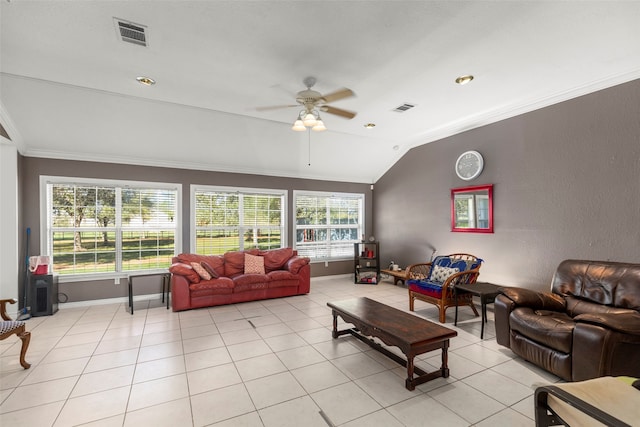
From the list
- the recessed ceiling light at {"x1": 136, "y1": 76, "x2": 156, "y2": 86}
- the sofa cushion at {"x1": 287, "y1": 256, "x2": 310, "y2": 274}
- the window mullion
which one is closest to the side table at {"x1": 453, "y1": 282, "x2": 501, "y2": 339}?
the sofa cushion at {"x1": 287, "y1": 256, "x2": 310, "y2": 274}

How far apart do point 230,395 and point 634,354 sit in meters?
3.26

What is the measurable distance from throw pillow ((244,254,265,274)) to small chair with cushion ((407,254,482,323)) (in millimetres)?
2731

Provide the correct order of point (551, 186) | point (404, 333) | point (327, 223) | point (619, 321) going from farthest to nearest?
point (327, 223), point (551, 186), point (404, 333), point (619, 321)

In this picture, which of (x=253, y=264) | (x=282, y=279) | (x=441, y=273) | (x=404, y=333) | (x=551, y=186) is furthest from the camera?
(x=253, y=264)

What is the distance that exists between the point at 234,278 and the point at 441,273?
3448 millimetres

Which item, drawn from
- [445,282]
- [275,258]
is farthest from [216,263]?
[445,282]

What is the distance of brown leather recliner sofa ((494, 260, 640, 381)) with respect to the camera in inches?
90.2

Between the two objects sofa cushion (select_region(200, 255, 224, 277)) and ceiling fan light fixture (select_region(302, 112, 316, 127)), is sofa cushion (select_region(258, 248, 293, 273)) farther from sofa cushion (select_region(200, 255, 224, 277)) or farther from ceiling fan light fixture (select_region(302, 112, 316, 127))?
ceiling fan light fixture (select_region(302, 112, 316, 127))

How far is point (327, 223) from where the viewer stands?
733 cm

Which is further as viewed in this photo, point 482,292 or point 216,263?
point 216,263

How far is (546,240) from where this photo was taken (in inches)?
159

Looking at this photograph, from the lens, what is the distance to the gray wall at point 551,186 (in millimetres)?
3350

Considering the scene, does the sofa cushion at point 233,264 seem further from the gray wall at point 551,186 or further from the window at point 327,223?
the gray wall at point 551,186

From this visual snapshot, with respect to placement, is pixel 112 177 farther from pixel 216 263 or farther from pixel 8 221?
pixel 216 263
